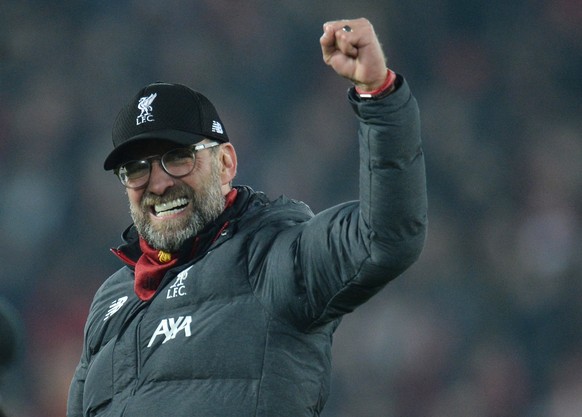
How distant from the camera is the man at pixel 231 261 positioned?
198 centimetres

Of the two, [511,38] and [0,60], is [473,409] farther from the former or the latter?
[0,60]

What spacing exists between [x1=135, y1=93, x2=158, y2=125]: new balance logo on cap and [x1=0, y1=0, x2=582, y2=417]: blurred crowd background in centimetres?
286

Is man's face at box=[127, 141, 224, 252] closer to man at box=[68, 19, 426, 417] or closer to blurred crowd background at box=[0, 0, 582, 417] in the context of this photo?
man at box=[68, 19, 426, 417]

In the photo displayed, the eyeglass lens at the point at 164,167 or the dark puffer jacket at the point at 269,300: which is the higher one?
the eyeglass lens at the point at 164,167

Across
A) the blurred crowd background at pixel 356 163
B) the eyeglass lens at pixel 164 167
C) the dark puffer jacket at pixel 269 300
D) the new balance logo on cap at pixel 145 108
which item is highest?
the new balance logo on cap at pixel 145 108

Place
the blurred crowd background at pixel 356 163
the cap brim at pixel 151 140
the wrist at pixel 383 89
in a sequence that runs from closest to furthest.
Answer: the wrist at pixel 383 89 → the cap brim at pixel 151 140 → the blurred crowd background at pixel 356 163

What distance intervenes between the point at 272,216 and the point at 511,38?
3.86m

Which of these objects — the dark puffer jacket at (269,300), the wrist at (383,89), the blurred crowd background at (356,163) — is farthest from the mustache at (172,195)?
the blurred crowd background at (356,163)

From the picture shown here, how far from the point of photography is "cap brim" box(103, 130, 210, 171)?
2.48 metres

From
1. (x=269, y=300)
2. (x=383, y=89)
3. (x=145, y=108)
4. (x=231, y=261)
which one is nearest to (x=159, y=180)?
(x=145, y=108)

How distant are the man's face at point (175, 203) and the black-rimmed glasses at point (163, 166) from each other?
10 millimetres

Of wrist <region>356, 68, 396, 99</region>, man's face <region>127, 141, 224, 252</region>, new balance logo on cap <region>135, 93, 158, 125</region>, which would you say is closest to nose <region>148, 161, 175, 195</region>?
man's face <region>127, 141, 224, 252</region>

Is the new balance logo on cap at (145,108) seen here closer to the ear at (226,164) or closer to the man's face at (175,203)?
the man's face at (175,203)

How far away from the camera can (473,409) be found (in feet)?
16.7
